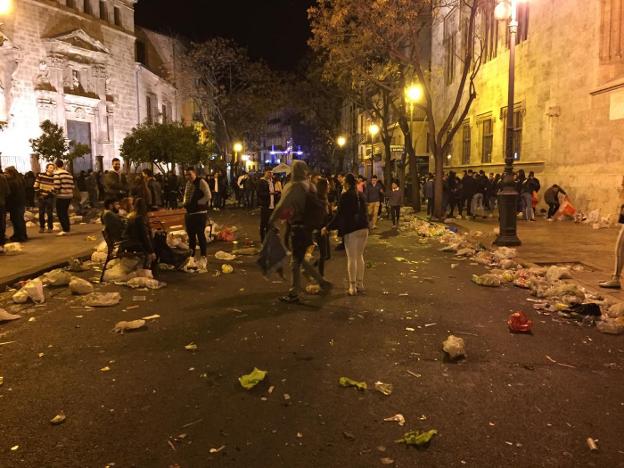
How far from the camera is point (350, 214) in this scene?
788 cm

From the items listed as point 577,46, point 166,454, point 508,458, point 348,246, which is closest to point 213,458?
point 166,454

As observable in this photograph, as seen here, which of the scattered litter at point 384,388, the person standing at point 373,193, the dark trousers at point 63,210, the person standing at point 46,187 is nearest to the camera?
the scattered litter at point 384,388

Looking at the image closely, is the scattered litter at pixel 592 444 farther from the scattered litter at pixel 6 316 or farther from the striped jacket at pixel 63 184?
the striped jacket at pixel 63 184

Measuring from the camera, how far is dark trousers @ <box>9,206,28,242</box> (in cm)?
1297

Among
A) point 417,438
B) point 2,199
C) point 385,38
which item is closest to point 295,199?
point 417,438

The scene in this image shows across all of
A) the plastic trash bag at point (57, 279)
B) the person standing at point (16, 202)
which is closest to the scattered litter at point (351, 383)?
the plastic trash bag at point (57, 279)

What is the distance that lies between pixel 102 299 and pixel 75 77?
3405cm

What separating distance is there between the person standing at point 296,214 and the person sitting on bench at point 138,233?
2.52 meters

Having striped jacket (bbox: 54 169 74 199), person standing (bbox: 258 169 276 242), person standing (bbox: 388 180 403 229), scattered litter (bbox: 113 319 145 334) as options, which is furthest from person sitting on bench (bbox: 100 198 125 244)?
person standing (bbox: 388 180 403 229)

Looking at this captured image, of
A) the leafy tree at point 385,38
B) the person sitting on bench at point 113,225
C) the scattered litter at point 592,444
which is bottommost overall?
the scattered litter at point 592,444

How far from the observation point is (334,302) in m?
7.46

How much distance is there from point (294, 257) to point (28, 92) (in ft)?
102

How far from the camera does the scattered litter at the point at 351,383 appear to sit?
177 inches

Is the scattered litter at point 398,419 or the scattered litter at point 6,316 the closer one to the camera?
the scattered litter at point 398,419
